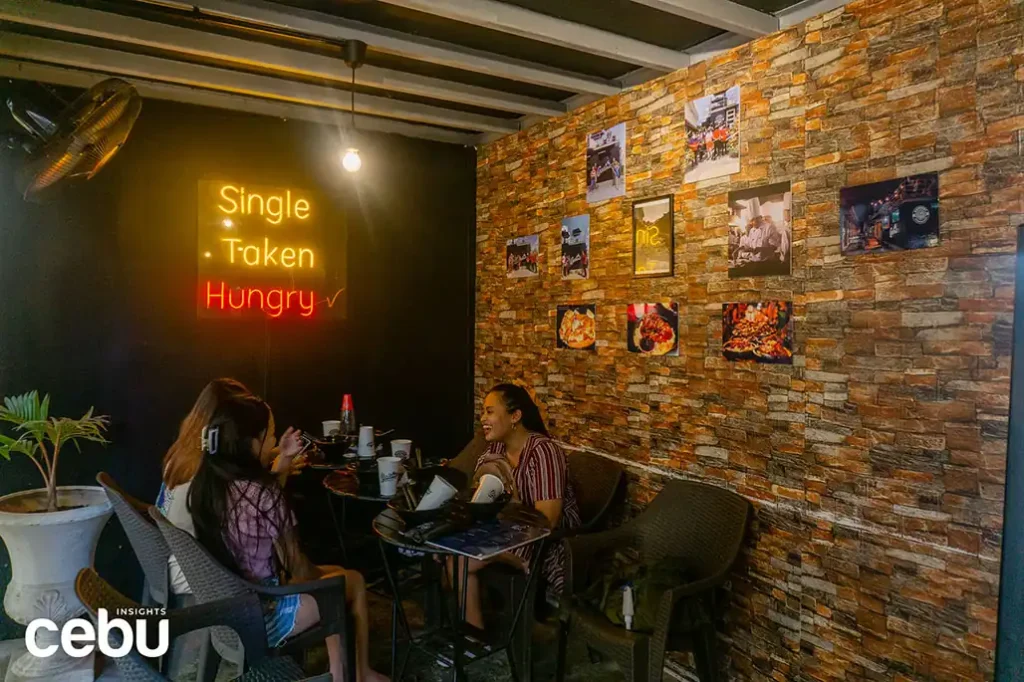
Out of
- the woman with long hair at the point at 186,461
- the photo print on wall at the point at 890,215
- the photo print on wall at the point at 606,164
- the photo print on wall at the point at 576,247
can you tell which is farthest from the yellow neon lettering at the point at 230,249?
the photo print on wall at the point at 890,215

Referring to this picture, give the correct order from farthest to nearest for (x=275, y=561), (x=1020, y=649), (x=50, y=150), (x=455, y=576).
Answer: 1. (x=50, y=150)
2. (x=455, y=576)
3. (x=275, y=561)
4. (x=1020, y=649)

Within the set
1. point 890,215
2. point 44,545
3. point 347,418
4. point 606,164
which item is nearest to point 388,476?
point 347,418

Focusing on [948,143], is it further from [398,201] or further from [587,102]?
[398,201]

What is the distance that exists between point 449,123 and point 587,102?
3.04 feet

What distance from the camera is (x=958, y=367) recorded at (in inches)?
91.5

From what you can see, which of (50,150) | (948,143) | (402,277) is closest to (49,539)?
(50,150)

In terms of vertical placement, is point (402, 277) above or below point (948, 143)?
below

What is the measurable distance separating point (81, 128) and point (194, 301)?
4.02 ft

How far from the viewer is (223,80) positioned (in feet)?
11.9

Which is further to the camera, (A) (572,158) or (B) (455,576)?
(A) (572,158)

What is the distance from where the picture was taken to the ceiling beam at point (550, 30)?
2.79m

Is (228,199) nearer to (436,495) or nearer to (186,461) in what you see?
(186,461)

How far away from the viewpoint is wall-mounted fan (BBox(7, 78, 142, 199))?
3051 mm

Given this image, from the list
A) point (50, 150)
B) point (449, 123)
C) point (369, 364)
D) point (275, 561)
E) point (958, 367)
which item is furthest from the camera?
point (369, 364)
